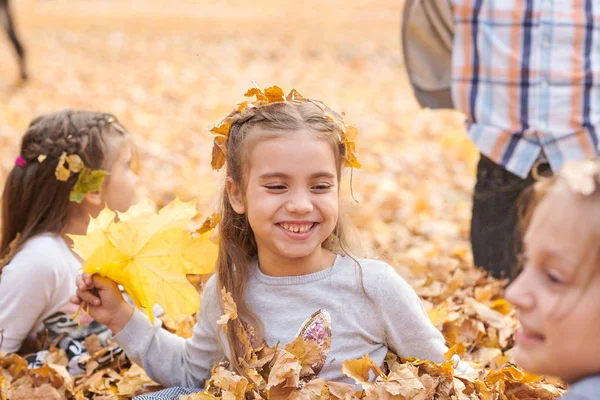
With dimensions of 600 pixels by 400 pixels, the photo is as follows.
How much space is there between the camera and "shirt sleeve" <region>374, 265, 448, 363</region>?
2.38 metres

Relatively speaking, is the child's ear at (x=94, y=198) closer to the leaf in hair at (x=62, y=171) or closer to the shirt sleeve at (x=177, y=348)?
the leaf in hair at (x=62, y=171)

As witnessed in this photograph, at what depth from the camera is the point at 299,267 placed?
2453 millimetres

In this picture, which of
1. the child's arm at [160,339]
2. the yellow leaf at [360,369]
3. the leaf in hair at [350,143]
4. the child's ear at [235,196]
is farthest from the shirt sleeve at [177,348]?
the leaf in hair at [350,143]

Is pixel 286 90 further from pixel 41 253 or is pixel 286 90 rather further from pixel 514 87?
pixel 41 253

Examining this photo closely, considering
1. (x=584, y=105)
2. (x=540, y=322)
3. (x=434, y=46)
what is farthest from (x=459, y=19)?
(x=540, y=322)

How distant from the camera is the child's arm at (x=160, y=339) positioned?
256 centimetres

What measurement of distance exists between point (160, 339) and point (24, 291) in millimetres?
584

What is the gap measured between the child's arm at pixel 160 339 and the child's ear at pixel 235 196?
0.26m

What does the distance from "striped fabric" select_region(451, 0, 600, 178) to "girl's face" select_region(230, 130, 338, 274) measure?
1468mm

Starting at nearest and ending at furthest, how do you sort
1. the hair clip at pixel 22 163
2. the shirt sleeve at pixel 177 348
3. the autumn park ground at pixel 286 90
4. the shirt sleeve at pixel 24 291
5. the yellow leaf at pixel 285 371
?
1. the yellow leaf at pixel 285 371
2. the shirt sleeve at pixel 177 348
3. the shirt sleeve at pixel 24 291
4. the hair clip at pixel 22 163
5. the autumn park ground at pixel 286 90

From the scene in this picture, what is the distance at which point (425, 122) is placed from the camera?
933 cm

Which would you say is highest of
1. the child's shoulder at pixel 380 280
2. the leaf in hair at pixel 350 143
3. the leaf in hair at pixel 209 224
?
the leaf in hair at pixel 350 143

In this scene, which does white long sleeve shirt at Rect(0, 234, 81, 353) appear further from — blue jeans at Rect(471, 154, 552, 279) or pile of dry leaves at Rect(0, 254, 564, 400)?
blue jeans at Rect(471, 154, 552, 279)

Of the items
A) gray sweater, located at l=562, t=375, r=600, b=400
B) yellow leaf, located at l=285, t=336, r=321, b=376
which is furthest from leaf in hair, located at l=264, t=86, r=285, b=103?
gray sweater, located at l=562, t=375, r=600, b=400
